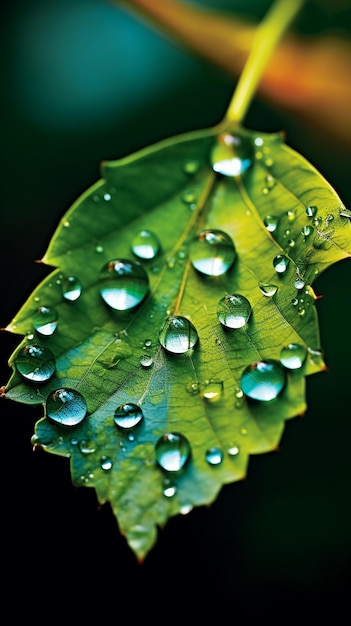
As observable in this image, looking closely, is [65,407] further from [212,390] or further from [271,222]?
[271,222]

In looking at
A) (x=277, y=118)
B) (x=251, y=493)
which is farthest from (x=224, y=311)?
(x=277, y=118)

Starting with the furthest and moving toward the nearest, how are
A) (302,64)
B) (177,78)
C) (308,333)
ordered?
(177,78) < (302,64) < (308,333)

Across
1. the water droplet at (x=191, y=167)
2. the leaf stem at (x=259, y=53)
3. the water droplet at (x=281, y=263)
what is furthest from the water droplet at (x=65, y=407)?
the leaf stem at (x=259, y=53)

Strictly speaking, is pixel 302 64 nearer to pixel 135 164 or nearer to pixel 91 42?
pixel 135 164

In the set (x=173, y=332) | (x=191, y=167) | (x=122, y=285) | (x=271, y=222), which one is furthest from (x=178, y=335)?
(x=191, y=167)

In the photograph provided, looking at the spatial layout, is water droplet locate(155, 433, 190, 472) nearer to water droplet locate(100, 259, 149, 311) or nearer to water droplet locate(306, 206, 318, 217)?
water droplet locate(100, 259, 149, 311)

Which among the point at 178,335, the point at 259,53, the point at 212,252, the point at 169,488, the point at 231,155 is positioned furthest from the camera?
the point at 259,53
